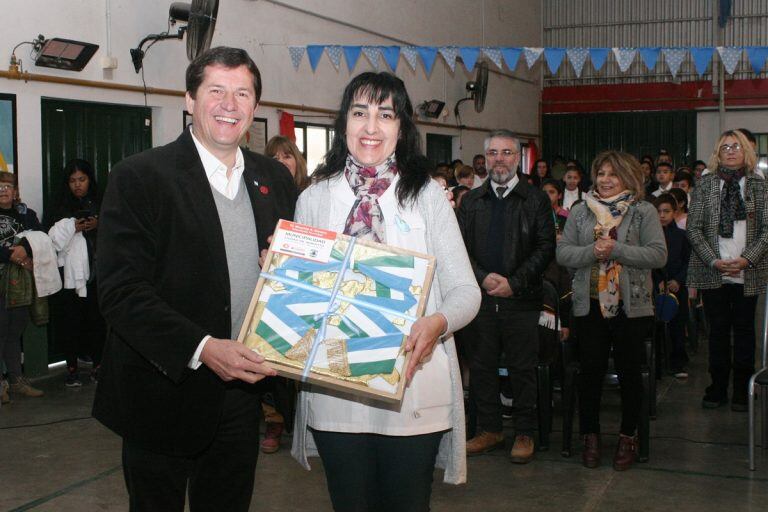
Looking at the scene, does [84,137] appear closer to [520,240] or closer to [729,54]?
[520,240]

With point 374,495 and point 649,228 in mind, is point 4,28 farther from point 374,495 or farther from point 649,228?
point 374,495

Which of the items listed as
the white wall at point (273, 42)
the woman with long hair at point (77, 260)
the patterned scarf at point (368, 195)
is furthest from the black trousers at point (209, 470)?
the white wall at point (273, 42)

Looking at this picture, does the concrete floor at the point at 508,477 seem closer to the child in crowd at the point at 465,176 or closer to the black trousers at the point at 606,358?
the black trousers at the point at 606,358

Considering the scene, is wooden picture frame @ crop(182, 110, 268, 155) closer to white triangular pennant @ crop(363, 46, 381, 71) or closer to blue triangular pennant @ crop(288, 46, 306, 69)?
blue triangular pennant @ crop(288, 46, 306, 69)

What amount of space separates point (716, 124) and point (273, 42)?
11.5 m

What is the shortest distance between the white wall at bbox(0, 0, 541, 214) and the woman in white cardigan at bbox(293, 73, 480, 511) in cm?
549

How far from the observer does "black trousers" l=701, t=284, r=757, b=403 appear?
18.8ft

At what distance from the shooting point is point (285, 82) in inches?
414

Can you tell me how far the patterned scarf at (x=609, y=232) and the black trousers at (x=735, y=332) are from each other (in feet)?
4.97

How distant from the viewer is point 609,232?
459cm

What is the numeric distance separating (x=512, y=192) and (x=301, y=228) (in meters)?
2.91

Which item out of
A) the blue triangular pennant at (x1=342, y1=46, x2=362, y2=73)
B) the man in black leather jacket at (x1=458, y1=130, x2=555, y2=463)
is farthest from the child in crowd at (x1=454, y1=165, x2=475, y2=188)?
the man in black leather jacket at (x1=458, y1=130, x2=555, y2=463)

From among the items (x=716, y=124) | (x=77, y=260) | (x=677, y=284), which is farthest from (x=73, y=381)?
(x=716, y=124)

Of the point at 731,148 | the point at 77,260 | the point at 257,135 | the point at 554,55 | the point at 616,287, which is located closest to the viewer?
the point at 616,287
